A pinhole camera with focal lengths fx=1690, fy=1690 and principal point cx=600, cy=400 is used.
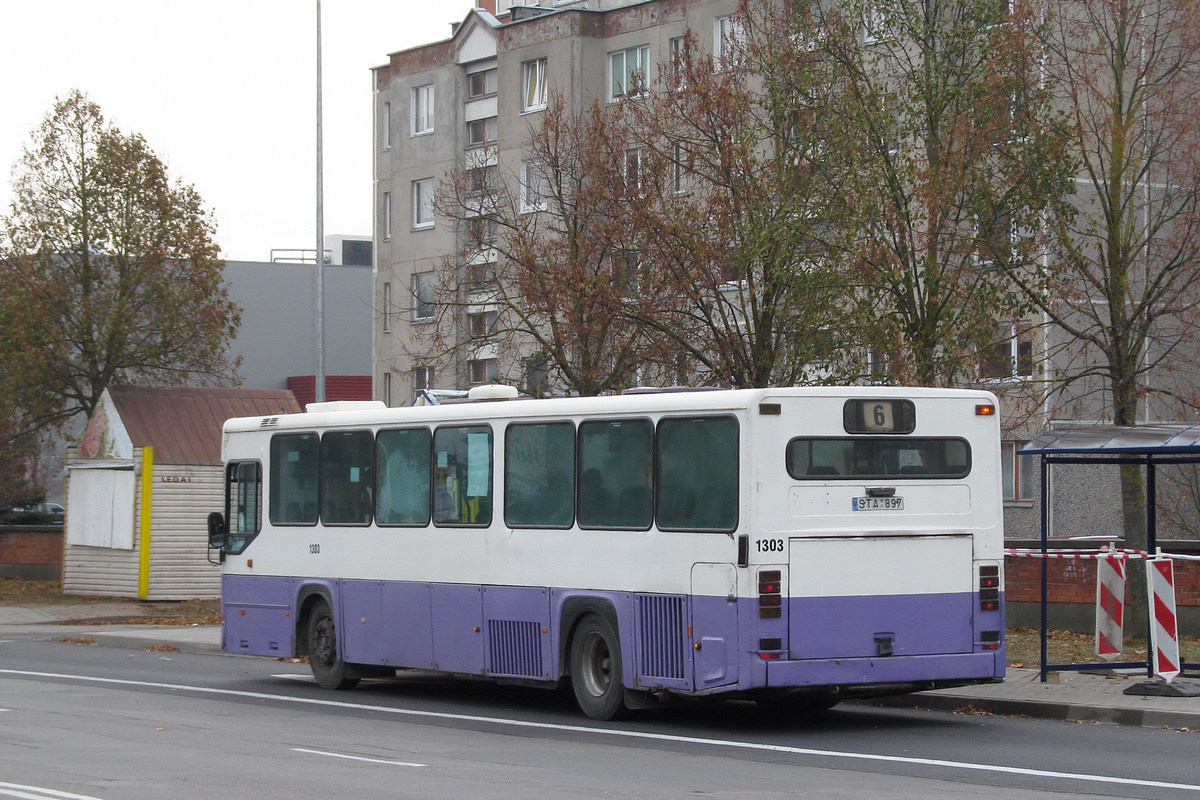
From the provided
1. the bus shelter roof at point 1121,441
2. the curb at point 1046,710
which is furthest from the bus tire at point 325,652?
the bus shelter roof at point 1121,441

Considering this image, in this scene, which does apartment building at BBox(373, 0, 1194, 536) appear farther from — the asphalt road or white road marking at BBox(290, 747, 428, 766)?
white road marking at BBox(290, 747, 428, 766)

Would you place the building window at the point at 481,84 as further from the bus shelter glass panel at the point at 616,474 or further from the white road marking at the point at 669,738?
the bus shelter glass panel at the point at 616,474

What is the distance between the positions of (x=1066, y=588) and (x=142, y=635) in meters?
13.4

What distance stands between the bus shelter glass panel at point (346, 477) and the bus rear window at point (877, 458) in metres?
5.56

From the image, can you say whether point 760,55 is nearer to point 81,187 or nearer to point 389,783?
point 389,783

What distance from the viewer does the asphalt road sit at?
1045cm

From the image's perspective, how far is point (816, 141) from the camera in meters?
20.8

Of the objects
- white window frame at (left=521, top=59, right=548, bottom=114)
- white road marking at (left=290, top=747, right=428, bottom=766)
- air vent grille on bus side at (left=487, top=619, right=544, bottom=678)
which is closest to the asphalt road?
white road marking at (left=290, top=747, right=428, bottom=766)

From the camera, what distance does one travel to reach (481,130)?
57625 mm

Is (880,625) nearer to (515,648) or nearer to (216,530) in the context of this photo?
(515,648)

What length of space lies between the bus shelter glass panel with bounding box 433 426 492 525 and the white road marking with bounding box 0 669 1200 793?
6.09 feet

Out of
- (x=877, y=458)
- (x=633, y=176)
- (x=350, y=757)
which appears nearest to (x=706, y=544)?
(x=877, y=458)

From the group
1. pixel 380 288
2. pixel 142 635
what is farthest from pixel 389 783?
pixel 380 288

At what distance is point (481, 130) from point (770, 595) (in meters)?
46.3
